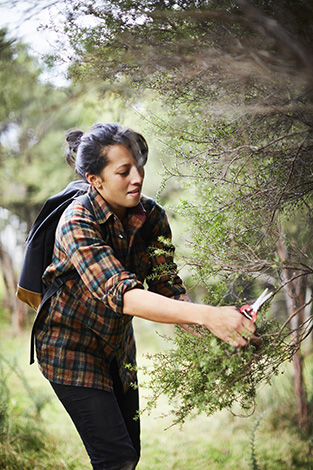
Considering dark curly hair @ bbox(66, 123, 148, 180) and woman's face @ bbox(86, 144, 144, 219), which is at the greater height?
dark curly hair @ bbox(66, 123, 148, 180)

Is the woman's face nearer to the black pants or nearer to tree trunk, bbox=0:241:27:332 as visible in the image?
the black pants

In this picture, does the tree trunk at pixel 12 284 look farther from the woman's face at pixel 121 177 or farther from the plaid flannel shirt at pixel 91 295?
the woman's face at pixel 121 177

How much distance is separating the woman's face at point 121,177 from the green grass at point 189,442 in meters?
2.01

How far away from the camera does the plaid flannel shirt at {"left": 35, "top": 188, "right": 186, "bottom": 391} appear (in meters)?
1.84

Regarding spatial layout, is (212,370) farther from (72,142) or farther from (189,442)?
(189,442)

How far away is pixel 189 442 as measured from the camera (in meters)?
4.59

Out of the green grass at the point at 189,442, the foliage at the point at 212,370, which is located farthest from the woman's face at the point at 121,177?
the green grass at the point at 189,442

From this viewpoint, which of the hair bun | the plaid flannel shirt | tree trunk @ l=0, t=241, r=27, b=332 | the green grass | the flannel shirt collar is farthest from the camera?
tree trunk @ l=0, t=241, r=27, b=332

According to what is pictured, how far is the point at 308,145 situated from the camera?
188cm

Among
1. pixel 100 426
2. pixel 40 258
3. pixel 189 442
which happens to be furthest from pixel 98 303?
pixel 189 442

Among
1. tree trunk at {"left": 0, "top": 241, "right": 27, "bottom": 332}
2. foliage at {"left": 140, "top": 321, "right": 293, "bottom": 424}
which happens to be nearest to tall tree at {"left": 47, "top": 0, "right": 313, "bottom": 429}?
foliage at {"left": 140, "top": 321, "right": 293, "bottom": 424}

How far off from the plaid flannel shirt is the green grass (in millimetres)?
1579

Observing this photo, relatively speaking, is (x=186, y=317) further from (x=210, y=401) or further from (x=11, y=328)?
(x=11, y=328)

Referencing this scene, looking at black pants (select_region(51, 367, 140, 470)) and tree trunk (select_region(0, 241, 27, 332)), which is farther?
tree trunk (select_region(0, 241, 27, 332))
